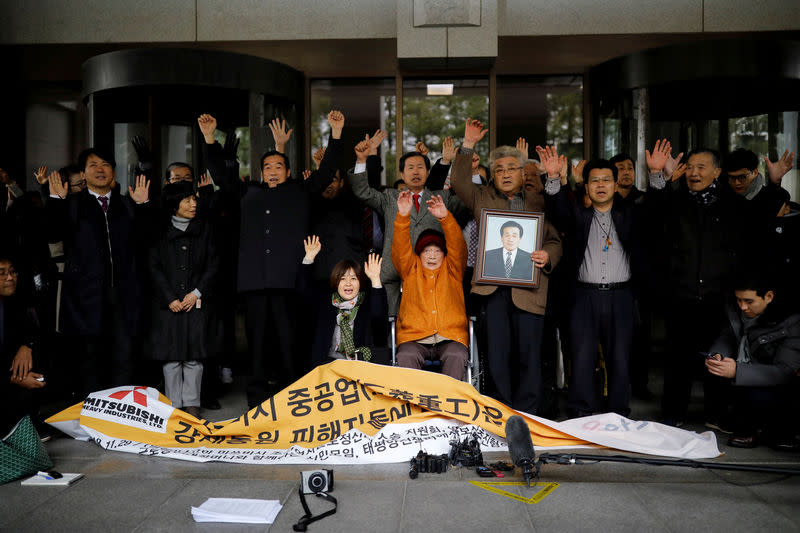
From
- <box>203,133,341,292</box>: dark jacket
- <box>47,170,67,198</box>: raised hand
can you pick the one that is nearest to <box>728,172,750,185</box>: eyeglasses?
<box>203,133,341,292</box>: dark jacket

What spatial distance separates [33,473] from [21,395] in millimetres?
988

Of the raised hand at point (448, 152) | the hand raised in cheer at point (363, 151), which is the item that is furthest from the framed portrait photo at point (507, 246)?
the hand raised in cheer at point (363, 151)

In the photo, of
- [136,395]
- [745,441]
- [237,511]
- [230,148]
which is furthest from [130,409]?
[745,441]

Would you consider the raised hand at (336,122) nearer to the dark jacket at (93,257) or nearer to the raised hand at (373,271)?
the raised hand at (373,271)

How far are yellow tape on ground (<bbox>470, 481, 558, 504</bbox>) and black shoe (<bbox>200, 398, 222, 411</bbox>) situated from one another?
287cm

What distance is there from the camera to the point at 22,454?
13.4ft

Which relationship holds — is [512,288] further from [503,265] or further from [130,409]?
[130,409]

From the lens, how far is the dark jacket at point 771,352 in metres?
4.81

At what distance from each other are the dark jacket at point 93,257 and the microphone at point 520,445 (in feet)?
10.9

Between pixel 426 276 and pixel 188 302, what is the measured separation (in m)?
1.95

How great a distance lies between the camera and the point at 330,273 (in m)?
5.98

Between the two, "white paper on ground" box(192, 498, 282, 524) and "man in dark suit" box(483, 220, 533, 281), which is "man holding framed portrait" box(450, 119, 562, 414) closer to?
"man in dark suit" box(483, 220, 533, 281)

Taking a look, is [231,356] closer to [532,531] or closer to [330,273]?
[330,273]

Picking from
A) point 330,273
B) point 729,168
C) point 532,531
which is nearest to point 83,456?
point 330,273
